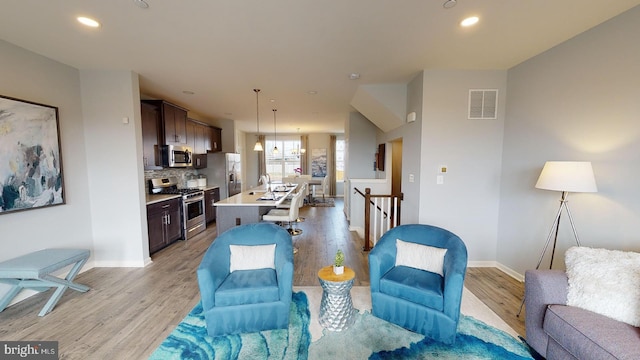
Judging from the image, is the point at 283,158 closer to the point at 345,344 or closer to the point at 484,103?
the point at 484,103

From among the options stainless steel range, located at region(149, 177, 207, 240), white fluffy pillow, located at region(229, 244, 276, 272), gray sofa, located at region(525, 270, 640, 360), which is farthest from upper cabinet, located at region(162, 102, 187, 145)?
gray sofa, located at region(525, 270, 640, 360)

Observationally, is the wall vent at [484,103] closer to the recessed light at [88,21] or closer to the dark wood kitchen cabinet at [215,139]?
the recessed light at [88,21]

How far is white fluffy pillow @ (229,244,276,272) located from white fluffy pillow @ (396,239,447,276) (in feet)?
4.28

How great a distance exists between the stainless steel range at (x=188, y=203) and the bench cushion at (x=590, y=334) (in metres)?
5.12

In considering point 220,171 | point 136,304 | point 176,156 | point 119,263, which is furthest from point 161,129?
point 136,304

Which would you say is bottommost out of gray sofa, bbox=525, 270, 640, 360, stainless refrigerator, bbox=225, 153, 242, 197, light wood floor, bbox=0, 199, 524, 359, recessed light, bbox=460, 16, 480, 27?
light wood floor, bbox=0, 199, 524, 359

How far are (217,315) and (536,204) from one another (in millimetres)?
3635

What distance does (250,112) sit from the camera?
6.05 meters

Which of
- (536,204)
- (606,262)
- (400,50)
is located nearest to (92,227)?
(400,50)

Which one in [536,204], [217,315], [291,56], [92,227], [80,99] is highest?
[291,56]

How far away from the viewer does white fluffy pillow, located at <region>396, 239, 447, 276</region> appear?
232cm

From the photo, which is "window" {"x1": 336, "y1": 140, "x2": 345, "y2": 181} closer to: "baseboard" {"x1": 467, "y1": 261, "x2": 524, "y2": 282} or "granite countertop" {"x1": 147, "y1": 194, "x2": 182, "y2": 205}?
"granite countertop" {"x1": 147, "y1": 194, "x2": 182, "y2": 205}

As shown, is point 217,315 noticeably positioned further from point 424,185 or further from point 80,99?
point 80,99

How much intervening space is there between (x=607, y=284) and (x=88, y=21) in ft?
15.0
